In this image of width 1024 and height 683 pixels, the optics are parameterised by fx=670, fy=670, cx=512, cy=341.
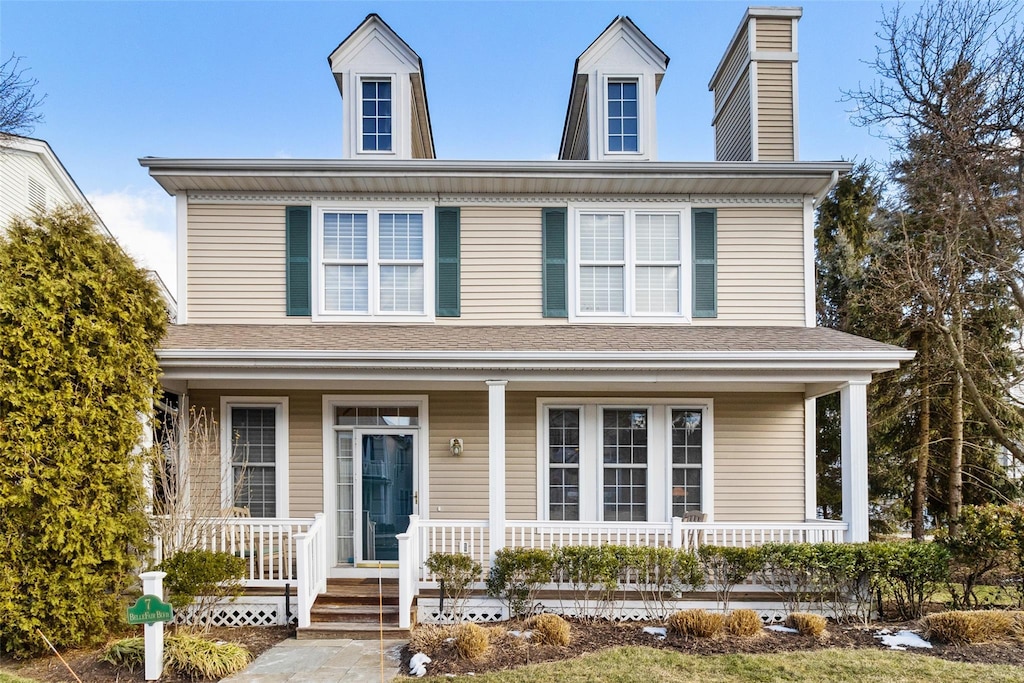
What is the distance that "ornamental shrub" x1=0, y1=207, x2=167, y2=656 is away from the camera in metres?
→ 6.23

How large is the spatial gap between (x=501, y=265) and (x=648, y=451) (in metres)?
3.28

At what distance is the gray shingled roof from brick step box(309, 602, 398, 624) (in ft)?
9.52

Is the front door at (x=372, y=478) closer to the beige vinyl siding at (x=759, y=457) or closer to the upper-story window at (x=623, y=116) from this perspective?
the beige vinyl siding at (x=759, y=457)

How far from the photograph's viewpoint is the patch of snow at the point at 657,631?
6912 millimetres

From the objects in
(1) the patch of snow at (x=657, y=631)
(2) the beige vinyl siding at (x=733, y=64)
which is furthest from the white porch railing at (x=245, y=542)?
(2) the beige vinyl siding at (x=733, y=64)

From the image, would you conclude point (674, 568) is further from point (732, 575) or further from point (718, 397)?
A: point (718, 397)

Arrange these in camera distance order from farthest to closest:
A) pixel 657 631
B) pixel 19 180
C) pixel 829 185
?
pixel 19 180 < pixel 829 185 < pixel 657 631

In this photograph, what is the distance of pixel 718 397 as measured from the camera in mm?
9156

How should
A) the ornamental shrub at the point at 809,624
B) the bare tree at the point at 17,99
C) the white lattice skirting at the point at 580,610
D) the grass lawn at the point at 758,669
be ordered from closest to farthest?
the grass lawn at the point at 758,669
the ornamental shrub at the point at 809,624
the white lattice skirting at the point at 580,610
the bare tree at the point at 17,99

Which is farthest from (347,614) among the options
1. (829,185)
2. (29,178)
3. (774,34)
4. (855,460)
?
(29,178)

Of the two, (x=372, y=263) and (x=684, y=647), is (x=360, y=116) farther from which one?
(x=684, y=647)

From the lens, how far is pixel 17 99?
40.5ft

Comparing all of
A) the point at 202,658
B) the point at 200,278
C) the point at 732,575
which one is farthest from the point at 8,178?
the point at 732,575

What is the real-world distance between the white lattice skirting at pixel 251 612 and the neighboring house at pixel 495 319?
696 mm
